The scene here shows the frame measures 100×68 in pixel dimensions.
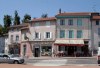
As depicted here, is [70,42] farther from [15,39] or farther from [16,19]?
[16,19]

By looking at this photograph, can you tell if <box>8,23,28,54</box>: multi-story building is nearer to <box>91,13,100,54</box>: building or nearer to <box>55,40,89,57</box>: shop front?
<box>55,40,89,57</box>: shop front

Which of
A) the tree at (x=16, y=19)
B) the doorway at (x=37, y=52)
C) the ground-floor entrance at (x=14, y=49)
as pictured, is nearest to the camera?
the doorway at (x=37, y=52)

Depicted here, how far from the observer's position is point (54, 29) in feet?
236

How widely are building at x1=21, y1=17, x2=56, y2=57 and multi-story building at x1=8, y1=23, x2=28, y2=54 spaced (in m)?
8.27

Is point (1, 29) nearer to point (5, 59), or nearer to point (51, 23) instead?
point (51, 23)

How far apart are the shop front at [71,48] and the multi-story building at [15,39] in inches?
659

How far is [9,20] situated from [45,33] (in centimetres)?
3806

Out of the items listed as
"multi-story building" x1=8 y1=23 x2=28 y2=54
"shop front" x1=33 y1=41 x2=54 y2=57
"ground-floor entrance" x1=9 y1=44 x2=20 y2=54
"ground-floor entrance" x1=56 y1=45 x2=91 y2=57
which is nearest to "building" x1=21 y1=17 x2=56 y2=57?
"shop front" x1=33 y1=41 x2=54 y2=57

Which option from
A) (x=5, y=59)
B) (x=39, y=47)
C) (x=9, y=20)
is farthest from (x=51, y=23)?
(x=9, y=20)

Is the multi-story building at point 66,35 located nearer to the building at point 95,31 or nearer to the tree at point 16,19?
the building at point 95,31

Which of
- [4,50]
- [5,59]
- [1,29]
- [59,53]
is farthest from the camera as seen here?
[1,29]

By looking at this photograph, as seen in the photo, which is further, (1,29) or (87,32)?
(1,29)

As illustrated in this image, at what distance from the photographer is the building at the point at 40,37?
7250 centimetres

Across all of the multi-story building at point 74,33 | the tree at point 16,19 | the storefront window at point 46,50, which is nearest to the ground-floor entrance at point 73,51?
the multi-story building at point 74,33
